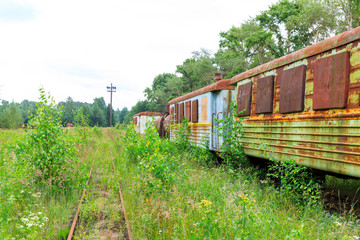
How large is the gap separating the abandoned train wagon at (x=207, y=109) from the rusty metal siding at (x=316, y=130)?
2.16 meters

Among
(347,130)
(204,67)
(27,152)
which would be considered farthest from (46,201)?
(204,67)

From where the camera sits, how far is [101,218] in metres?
5.18

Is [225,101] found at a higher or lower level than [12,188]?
higher

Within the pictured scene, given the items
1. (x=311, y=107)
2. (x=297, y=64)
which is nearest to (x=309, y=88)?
(x=311, y=107)

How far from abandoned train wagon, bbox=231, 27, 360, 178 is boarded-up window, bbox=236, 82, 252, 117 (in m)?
0.32

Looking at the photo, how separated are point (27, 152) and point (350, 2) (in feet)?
84.2

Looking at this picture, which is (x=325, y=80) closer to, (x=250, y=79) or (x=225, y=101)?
(x=250, y=79)

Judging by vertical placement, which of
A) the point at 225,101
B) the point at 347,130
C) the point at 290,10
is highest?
the point at 290,10

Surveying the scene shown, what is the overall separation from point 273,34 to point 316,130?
3009cm

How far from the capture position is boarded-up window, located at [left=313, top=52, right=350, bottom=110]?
423 centimetres

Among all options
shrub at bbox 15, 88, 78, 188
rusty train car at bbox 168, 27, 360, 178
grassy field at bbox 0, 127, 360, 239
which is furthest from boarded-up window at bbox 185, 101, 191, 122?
shrub at bbox 15, 88, 78, 188

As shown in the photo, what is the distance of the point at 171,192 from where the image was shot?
→ 5.43 meters

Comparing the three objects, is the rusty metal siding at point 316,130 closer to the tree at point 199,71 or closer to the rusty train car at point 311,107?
the rusty train car at point 311,107

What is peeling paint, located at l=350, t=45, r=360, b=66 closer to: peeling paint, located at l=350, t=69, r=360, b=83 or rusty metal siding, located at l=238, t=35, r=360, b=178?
rusty metal siding, located at l=238, t=35, r=360, b=178
